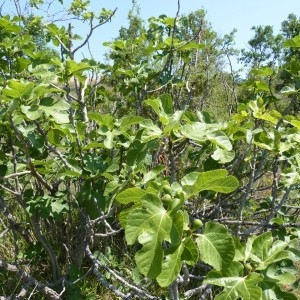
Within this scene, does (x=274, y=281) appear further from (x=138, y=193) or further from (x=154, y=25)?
(x=154, y=25)

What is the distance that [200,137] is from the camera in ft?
5.08

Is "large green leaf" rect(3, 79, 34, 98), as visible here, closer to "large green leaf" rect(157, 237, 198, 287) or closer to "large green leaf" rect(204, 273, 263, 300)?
"large green leaf" rect(157, 237, 198, 287)

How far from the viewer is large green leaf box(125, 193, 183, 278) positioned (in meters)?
1.19

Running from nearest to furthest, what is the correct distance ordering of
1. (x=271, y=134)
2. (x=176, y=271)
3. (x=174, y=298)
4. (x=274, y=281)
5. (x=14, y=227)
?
(x=176, y=271)
(x=274, y=281)
(x=174, y=298)
(x=271, y=134)
(x=14, y=227)

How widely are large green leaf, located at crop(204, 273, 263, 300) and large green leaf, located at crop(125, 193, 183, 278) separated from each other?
28 cm

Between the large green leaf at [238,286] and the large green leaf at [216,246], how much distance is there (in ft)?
0.52

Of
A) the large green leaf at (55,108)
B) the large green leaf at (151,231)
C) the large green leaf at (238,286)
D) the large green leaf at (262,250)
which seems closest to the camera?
the large green leaf at (151,231)

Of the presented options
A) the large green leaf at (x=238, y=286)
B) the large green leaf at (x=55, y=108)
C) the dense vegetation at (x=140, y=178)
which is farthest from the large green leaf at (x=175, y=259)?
the large green leaf at (x=55, y=108)

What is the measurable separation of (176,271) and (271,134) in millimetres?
971

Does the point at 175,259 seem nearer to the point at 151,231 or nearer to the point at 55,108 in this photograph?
the point at 151,231

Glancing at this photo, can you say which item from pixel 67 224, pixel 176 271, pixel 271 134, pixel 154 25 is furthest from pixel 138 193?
pixel 154 25

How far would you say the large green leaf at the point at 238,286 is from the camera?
4.26 ft

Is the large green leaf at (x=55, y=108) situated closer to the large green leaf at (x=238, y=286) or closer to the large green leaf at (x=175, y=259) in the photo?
the large green leaf at (x=175, y=259)

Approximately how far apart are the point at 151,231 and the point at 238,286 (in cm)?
38
